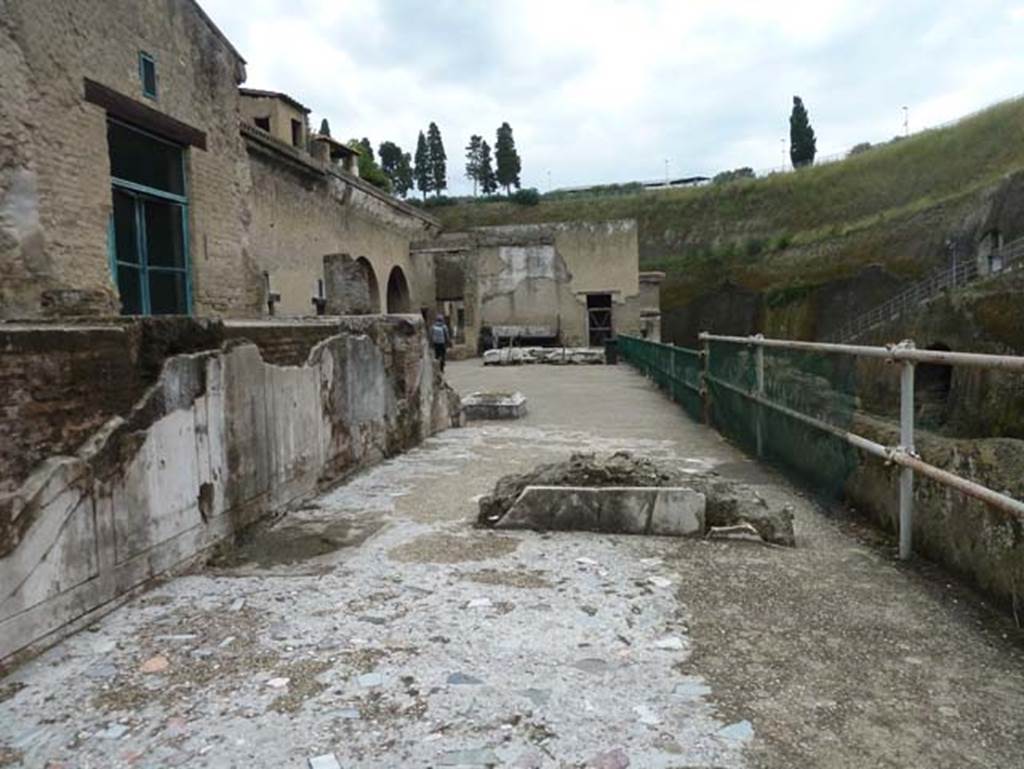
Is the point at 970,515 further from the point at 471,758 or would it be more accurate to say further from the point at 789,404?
the point at 789,404

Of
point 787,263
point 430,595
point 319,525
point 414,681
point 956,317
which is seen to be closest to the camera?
point 414,681

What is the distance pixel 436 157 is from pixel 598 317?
43.4 m

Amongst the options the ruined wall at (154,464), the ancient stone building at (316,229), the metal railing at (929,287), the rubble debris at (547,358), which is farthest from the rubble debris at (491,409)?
the metal railing at (929,287)

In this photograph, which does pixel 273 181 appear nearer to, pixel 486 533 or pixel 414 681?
pixel 486 533

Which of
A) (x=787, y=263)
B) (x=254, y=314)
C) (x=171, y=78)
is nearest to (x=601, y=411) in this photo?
(x=254, y=314)

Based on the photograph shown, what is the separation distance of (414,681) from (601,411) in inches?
355

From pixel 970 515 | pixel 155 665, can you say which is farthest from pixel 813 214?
pixel 155 665

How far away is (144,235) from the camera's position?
10742 mm

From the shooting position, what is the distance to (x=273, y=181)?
18.5m

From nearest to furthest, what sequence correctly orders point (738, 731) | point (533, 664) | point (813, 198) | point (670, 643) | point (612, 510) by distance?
1. point (738, 731)
2. point (533, 664)
3. point (670, 643)
4. point (612, 510)
5. point (813, 198)

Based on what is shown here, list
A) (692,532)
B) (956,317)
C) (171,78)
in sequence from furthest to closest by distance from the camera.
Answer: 1. (956,317)
2. (171,78)
3. (692,532)

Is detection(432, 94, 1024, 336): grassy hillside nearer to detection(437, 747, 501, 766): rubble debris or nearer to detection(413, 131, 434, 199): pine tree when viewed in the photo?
detection(413, 131, 434, 199): pine tree

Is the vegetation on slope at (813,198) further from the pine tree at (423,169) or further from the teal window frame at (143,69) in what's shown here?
the teal window frame at (143,69)

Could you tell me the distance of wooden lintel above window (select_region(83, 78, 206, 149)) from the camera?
30.4 ft
